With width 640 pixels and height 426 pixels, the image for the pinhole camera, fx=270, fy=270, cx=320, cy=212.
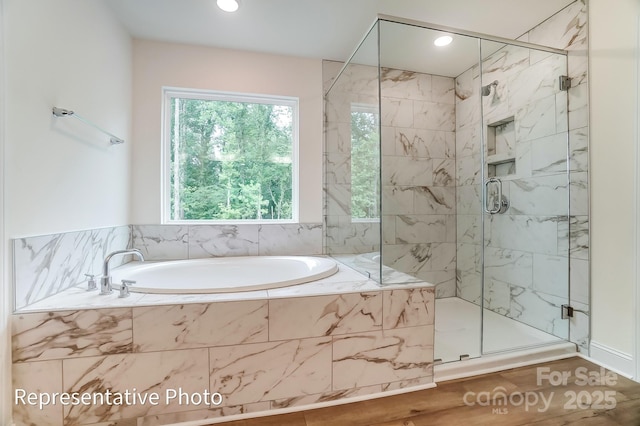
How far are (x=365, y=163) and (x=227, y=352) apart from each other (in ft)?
5.45

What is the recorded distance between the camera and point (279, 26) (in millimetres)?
2127

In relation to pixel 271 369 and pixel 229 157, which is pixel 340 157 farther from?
pixel 271 369

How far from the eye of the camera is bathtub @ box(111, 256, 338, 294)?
193 centimetres

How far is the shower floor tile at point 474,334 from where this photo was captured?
1.89m

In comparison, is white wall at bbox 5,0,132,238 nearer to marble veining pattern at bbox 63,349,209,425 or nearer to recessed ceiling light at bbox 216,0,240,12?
marble veining pattern at bbox 63,349,209,425

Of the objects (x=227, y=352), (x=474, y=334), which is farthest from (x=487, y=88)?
(x=227, y=352)

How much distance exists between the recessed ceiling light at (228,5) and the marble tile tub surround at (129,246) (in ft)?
5.40

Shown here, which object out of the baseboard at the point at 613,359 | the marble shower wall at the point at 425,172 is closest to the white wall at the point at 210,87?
the marble shower wall at the point at 425,172

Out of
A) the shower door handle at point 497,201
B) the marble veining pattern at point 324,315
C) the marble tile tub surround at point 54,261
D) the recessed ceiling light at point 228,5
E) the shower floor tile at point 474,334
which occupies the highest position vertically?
the recessed ceiling light at point 228,5

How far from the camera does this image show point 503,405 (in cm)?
143

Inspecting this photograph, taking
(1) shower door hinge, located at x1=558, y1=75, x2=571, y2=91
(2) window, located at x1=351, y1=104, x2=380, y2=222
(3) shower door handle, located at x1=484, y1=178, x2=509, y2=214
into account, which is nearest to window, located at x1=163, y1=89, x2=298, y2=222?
(2) window, located at x1=351, y1=104, x2=380, y2=222

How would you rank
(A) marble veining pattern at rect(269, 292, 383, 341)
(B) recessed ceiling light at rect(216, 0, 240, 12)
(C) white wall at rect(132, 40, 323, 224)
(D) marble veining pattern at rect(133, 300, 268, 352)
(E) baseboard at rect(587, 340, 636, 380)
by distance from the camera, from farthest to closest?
(C) white wall at rect(132, 40, 323, 224)
(B) recessed ceiling light at rect(216, 0, 240, 12)
(E) baseboard at rect(587, 340, 636, 380)
(A) marble veining pattern at rect(269, 292, 383, 341)
(D) marble veining pattern at rect(133, 300, 268, 352)

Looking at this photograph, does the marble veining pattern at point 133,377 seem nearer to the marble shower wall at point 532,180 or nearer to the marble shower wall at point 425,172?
the marble shower wall at point 425,172

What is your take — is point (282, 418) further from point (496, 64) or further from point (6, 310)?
point (496, 64)
